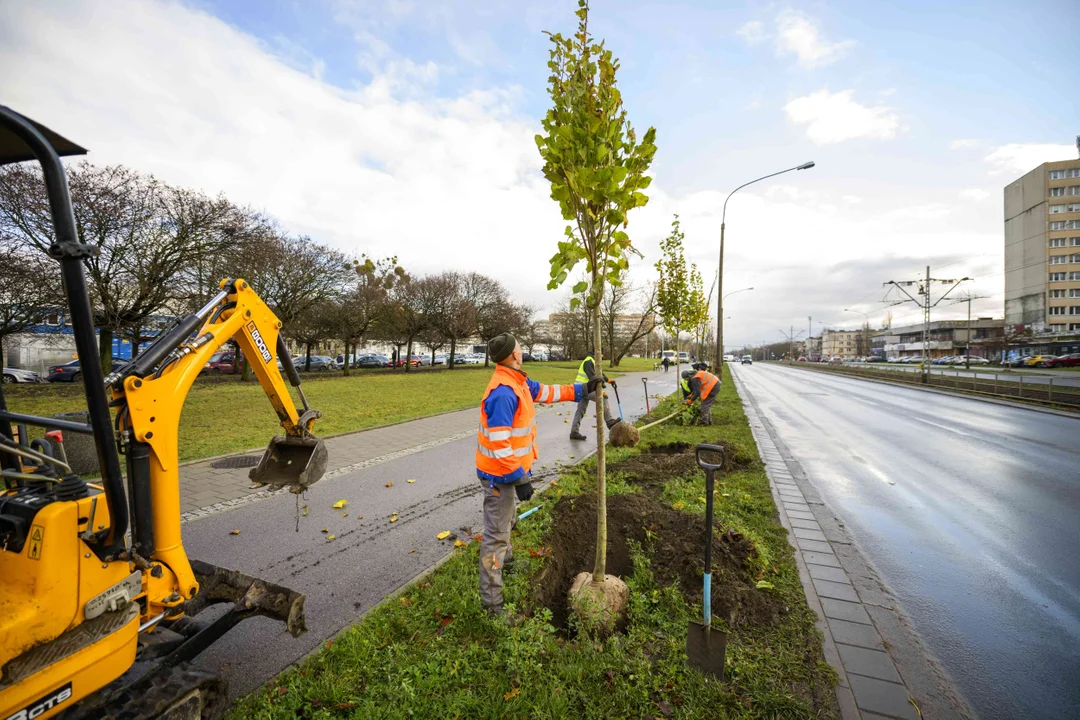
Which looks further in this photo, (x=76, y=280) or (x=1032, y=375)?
(x=1032, y=375)

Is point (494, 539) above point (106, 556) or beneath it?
beneath

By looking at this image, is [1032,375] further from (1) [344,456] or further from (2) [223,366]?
(2) [223,366]

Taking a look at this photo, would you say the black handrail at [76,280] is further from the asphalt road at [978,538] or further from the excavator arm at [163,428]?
the asphalt road at [978,538]

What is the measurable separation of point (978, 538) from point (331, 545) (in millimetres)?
6989

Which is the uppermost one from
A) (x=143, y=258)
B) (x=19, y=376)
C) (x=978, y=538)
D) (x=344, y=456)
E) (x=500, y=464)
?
(x=143, y=258)

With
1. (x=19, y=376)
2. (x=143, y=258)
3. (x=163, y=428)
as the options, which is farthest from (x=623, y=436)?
(x=19, y=376)

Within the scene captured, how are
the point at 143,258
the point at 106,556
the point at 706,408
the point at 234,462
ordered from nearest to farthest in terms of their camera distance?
the point at 106,556 < the point at 234,462 < the point at 706,408 < the point at 143,258

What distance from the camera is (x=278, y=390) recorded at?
11.0 feet

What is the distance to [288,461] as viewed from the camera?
3.57 metres

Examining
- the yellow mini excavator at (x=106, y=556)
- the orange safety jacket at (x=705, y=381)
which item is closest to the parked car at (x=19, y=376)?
the yellow mini excavator at (x=106, y=556)

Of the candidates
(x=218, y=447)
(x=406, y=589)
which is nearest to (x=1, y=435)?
(x=406, y=589)

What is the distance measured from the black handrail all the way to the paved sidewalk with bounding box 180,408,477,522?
161 inches

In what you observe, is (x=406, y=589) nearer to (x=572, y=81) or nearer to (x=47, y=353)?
(x=572, y=81)

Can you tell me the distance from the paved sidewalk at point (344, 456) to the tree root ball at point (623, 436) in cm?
357
